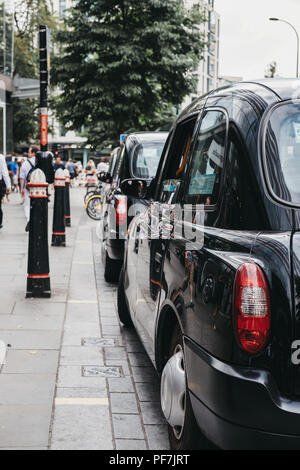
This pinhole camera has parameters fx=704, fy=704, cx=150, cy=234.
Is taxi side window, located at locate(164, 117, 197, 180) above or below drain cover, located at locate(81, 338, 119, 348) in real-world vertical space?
above

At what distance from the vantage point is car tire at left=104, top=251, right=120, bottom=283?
29.0ft

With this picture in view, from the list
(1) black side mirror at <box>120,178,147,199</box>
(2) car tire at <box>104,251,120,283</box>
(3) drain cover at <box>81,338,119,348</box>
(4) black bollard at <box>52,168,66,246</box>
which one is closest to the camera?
(1) black side mirror at <box>120,178,147,199</box>

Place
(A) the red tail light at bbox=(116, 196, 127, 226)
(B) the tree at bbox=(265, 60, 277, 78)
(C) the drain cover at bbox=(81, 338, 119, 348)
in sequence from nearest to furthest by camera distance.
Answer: (C) the drain cover at bbox=(81, 338, 119, 348) → (A) the red tail light at bbox=(116, 196, 127, 226) → (B) the tree at bbox=(265, 60, 277, 78)

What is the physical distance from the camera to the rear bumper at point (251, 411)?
2598 mm

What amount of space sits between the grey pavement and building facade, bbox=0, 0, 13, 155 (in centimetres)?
2933

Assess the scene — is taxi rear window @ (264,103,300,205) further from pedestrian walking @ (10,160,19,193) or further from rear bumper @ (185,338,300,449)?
pedestrian walking @ (10,160,19,193)

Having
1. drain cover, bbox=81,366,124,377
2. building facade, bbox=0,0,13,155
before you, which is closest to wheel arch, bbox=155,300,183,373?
drain cover, bbox=81,366,124,377

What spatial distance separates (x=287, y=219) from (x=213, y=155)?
665 mm

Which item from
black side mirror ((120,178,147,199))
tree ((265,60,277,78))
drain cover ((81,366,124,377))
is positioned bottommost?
drain cover ((81,366,124,377))

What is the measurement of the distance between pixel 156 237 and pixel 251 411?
5.73ft

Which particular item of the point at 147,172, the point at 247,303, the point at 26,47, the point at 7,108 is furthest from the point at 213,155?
the point at 26,47

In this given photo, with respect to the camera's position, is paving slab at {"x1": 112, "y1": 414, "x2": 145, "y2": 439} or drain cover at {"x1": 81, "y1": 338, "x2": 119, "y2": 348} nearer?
paving slab at {"x1": 112, "y1": 414, "x2": 145, "y2": 439}

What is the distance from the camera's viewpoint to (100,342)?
5898mm

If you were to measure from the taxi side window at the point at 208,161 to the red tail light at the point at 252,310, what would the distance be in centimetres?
62
